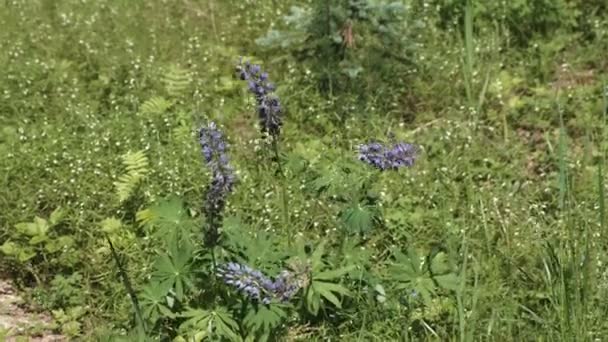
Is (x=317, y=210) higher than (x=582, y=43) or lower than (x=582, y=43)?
lower

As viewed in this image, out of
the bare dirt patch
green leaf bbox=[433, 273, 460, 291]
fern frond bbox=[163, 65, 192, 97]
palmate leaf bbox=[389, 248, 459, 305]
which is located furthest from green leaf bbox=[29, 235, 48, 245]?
green leaf bbox=[433, 273, 460, 291]

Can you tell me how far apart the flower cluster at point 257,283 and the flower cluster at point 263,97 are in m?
0.61

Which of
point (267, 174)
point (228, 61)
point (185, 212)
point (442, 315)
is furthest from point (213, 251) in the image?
point (228, 61)

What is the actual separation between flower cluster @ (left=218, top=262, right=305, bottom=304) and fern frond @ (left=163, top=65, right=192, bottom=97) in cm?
262

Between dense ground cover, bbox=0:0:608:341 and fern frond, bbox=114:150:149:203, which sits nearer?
dense ground cover, bbox=0:0:608:341

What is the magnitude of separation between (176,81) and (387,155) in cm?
269

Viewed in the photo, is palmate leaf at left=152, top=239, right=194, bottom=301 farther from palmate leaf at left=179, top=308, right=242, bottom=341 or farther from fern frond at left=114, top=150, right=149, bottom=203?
fern frond at left=114, top=150, right=149, bottom=203

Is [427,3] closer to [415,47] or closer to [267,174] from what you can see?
[415,47]

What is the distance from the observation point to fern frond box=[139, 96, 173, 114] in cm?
573

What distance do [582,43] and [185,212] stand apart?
12.3 ft

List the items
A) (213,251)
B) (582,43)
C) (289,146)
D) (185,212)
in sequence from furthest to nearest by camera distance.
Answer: (582,43) → (289,146) → (185,212) → (213,251)

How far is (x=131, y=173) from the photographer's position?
5152 mm

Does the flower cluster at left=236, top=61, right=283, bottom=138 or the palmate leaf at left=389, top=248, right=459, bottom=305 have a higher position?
the flower cluster at left=236, top=61, right=283, bottom=138

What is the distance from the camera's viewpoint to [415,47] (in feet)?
20.5
